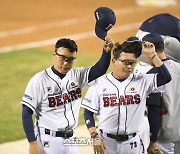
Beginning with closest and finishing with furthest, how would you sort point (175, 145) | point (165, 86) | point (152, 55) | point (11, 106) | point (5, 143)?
point (152, 55)
point (165, 86)
point (175, 145)
point (5, 143)
point (11, 106)

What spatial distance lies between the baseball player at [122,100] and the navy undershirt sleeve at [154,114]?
0.43 ft

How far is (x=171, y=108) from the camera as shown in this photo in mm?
5531

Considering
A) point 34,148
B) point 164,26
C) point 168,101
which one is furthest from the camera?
point 164,26

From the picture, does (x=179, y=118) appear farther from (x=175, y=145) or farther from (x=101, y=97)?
(x=101, y=97)

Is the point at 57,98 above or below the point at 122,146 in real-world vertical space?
above

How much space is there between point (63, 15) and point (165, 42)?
11.2 meters

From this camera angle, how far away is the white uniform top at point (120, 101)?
17.0 feet

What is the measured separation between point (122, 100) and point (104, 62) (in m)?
0.39

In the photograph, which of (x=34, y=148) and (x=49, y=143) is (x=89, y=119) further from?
(x=34, y=148)

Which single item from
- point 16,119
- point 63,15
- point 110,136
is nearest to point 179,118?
point 110,136

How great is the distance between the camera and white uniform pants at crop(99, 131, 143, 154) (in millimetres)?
5227

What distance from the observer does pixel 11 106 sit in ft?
31.0

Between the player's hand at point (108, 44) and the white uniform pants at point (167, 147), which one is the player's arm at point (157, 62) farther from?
the white uniform pants at point (167, 147)

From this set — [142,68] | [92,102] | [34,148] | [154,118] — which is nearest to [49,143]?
[34,148]
